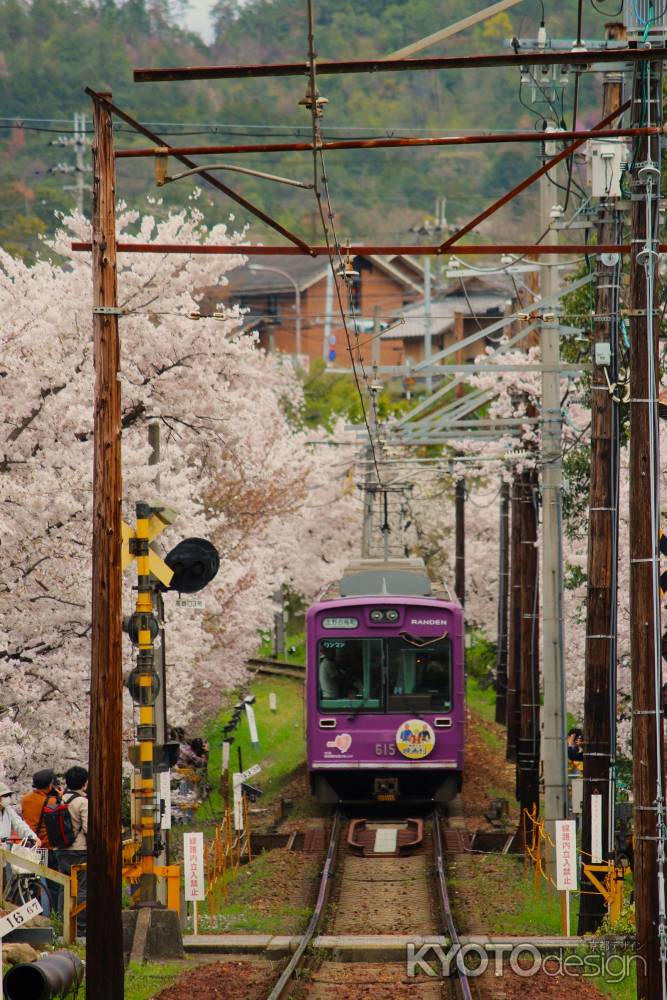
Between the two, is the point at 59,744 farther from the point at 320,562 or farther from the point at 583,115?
the point at 583,115

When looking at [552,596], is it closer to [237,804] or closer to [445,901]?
[445,901]

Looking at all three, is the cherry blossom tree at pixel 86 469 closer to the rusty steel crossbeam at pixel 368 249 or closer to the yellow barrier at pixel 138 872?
the rusty steel crossbeam at pixel 368 249

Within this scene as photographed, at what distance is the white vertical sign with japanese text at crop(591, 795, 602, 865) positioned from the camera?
13398mm

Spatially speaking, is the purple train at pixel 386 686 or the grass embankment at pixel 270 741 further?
the grass embankment at pixel 270 741

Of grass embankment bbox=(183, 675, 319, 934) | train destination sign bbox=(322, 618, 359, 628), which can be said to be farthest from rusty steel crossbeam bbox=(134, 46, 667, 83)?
train destination sign bbox=(322, 618, 359, 628)

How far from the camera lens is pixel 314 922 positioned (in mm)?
14828

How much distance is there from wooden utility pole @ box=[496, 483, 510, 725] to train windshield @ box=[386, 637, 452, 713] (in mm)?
14018


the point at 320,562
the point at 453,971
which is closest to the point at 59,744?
the point at 453,971

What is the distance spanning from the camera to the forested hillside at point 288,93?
11138cm

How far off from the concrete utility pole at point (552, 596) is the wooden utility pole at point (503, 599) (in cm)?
1512

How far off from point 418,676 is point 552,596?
250 cm

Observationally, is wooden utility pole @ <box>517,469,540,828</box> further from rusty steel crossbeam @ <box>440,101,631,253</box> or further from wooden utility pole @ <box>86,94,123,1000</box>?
wooden utility pole @ <box>86,94,123,1000</box>

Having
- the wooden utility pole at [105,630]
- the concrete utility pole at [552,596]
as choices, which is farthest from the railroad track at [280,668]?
the wooden utility pole at [105,630]

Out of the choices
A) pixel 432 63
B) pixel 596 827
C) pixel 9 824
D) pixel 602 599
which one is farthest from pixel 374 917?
pixel 432 63
